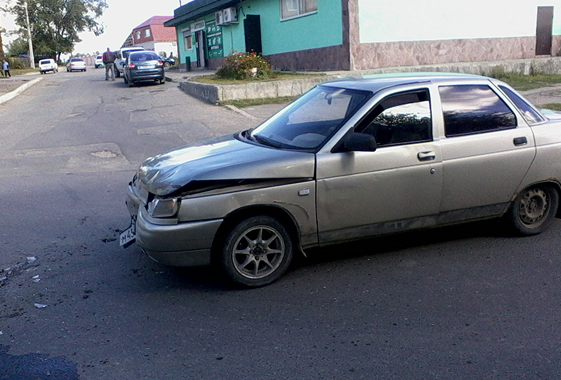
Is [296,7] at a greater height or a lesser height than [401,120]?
greater

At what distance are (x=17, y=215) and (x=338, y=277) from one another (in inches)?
172

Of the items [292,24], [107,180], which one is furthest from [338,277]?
[292,24]

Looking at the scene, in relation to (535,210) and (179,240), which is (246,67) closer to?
(535,210)

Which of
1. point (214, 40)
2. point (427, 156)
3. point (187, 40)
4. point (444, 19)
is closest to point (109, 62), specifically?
point (214, 40)

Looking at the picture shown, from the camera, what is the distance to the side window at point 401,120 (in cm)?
514

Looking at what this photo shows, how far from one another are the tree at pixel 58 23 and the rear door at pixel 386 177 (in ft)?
264

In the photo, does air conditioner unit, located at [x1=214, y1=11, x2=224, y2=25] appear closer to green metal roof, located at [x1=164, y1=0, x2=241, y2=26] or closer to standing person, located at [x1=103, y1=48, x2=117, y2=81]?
green metal roof, located at [x1=164, y1=0, x2=241, y2=26]

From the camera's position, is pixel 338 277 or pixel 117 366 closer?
pixel 117 366

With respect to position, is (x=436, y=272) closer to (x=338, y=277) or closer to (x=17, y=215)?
(x=338, y=277)

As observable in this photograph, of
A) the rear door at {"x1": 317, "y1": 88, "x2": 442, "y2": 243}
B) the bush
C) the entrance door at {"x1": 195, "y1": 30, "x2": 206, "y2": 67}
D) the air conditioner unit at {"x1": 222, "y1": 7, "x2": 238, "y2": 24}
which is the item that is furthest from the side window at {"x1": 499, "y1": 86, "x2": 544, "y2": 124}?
the entrance door at {"x1": 195, "y1": 30, "x2": 206, "y2": 67}

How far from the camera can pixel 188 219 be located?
4.55 meters

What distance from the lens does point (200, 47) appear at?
36750mm

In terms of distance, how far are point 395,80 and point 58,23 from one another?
8582 cm

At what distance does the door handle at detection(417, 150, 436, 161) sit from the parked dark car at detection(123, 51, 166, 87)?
23.3 metres
